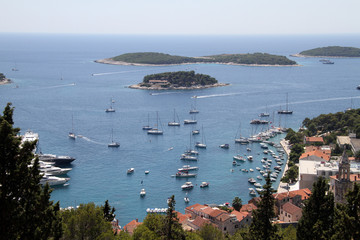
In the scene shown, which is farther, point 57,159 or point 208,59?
point 208,59

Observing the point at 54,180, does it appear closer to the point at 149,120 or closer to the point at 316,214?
the point at 149,120

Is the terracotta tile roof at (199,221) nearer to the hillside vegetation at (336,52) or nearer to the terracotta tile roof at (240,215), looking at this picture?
the terracotta tile roof at (240,215)

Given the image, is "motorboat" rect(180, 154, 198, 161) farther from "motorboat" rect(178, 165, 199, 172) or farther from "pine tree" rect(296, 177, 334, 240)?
"pine tree" rect(296, 177, 334, 240)

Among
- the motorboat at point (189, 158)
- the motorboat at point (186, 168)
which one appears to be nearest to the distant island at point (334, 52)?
the motorboat at point (189, 158)

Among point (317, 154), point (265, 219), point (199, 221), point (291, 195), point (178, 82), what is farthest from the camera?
point (178, 82)

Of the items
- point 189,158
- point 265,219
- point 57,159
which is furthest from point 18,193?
point 189,158

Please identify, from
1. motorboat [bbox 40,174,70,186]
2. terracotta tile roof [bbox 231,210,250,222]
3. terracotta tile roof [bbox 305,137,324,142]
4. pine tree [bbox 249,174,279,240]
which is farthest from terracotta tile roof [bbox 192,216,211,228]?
terracotta tile roof [bbox 305,137,324,142]
